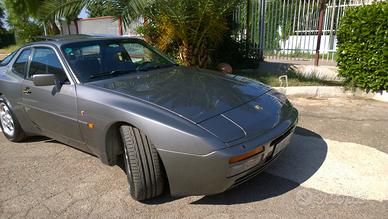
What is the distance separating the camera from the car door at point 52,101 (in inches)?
137

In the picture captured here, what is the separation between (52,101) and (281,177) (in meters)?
2.60

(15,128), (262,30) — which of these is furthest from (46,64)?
(262,30)

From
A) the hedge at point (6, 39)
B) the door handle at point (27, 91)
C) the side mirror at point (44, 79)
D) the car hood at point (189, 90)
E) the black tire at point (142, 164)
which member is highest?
the side mirror at point (44, 79)

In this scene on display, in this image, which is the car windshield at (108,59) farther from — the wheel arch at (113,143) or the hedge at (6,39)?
the hedge at (6,39)

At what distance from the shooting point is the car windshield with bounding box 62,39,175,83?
368 centimetres

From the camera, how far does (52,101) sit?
12.0ft

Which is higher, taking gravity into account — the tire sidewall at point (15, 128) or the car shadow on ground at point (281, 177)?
the tire sidewall at point (15, 128)

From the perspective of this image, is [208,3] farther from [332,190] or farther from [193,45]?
[332,190]

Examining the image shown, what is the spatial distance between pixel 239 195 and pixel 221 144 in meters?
0.75

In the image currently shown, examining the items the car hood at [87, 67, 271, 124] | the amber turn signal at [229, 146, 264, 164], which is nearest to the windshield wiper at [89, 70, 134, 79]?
the car hood at [87, 67, 271, 124]

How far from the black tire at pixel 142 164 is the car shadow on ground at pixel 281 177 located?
0.19 metres

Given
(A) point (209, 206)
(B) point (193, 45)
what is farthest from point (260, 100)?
(B) point (193, 45)

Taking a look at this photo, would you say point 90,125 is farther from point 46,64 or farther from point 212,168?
point 212,168

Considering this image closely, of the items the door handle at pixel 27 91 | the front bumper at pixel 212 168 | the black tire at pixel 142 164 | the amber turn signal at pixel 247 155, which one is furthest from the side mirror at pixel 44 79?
the amber turn signal at pixel 247 155
